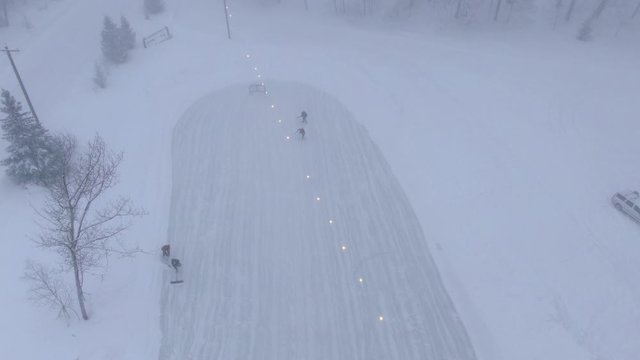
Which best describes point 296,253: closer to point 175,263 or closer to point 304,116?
point 175,263

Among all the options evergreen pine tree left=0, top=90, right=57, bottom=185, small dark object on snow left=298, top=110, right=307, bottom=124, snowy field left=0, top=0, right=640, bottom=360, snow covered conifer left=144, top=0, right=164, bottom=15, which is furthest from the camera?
snow covered conifer left=144, top=0, right=164, bottom=15

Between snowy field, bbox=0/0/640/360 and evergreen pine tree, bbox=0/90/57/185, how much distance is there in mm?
1304

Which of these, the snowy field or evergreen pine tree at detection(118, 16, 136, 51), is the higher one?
evergreen pine tree at detection(118, 16, 136, 51)

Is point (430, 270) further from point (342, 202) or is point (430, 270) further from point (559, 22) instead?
point (559, 22)

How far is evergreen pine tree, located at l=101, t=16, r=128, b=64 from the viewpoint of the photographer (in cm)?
3638

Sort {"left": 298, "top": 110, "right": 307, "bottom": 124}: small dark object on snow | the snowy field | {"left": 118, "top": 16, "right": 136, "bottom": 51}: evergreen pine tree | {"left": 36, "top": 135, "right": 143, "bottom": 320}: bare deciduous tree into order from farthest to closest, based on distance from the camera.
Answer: {"left": 118, "top": 16, "right": 136, "bottom": 51}: evergreen pine tree < {"left": 298, "top": 110, "right": 307, "bottom": 124}: small dark object on snow < the snowy field < {"left": 36, "top": 135, "right": 143, "bottom": 320}: bare deciduous tree

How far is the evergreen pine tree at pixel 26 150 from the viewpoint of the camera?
23.6 meters

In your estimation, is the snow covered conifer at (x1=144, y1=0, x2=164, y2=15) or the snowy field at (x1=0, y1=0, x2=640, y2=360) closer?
the snowy field at (x1=0, y1=0, x2=640, y2=360)

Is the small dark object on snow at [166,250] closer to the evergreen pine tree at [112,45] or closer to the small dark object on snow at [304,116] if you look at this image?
the small dark object on snow at [304,116]

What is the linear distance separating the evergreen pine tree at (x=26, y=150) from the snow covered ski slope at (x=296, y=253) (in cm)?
671

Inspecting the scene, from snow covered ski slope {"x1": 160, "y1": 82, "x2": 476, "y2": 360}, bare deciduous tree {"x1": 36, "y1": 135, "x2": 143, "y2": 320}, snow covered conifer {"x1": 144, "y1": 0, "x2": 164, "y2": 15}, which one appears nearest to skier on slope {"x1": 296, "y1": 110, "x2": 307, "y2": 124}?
snow covered ski slope {"x1": 160, "y1": 82, "x2": 476, "y2": 360}

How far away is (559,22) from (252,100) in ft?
95.5

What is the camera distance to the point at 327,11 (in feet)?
151

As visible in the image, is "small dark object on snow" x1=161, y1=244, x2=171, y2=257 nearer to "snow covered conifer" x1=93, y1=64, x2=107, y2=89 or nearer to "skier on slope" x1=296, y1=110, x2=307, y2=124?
"skier on slope" x1=296, y1=110, x2=307, y2=124
